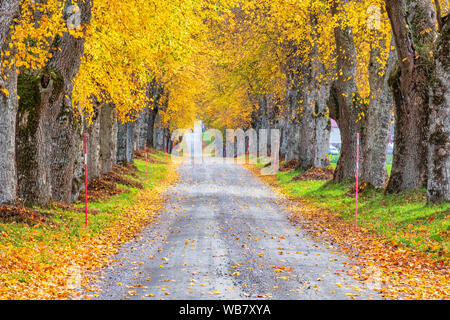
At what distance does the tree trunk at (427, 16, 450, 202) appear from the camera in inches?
551

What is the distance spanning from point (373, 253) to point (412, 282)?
2.54 meters

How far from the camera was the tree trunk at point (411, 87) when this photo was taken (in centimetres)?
1572

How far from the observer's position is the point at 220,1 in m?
19.0

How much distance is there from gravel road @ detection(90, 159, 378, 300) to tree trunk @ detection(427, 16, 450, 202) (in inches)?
140

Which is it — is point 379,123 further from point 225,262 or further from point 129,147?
point 129,147

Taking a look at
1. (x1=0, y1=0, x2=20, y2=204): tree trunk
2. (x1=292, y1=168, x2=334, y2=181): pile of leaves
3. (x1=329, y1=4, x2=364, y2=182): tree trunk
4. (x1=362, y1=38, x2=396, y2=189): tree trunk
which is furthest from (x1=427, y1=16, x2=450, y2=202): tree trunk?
(x1=292, y1=168, x2=334, y2=181): pile of leaves

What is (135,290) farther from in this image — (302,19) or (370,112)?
(302,19)

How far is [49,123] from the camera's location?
15.1 metres

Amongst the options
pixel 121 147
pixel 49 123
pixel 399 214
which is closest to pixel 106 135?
pixel 121 147

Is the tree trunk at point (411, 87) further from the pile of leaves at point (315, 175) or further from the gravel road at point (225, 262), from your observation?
the pile of leaves at point (315, 175)

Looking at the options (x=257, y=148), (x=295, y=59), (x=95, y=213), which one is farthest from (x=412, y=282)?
(x=257, y=148)

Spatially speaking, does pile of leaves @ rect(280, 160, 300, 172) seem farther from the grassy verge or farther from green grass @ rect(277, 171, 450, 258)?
the grassy verge

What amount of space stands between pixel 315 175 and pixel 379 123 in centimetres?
910

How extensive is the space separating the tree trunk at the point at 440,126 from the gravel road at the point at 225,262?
356 cm
